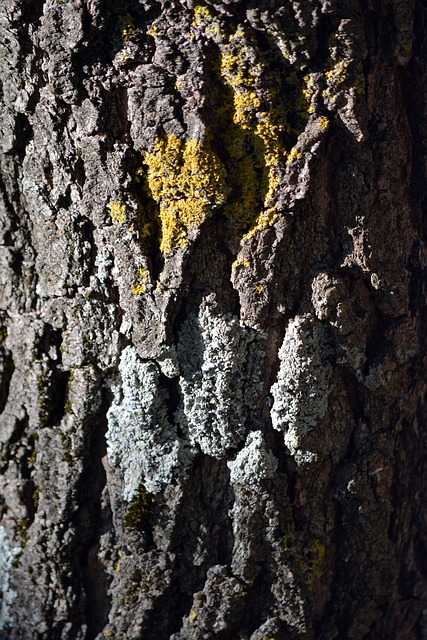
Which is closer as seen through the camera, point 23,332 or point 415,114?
point 415,114

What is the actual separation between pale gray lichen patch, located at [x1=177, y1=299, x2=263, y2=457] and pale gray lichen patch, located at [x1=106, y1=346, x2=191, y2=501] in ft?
0.17

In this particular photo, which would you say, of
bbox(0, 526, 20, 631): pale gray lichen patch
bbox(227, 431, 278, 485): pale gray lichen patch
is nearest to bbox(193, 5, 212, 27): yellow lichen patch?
bbox(227, 431, 278, 485): pale gray lichen patch

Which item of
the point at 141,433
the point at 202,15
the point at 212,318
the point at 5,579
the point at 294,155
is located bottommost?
the point at 5,579

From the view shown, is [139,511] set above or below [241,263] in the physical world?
below

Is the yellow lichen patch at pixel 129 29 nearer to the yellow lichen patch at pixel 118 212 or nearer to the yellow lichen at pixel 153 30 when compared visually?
the yellow lichen at pixel 153 30

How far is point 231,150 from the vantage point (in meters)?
1.30

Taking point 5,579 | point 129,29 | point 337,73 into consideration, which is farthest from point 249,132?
point 5,579

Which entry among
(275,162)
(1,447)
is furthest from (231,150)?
(1,447)

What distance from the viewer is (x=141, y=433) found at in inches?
57.6

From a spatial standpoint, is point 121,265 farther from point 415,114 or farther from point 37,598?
point 37,598

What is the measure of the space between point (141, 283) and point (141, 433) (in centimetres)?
36

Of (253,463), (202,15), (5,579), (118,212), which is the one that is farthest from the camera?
(5,579)

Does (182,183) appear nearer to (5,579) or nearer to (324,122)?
(324,122)

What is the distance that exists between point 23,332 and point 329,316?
0.74 m
